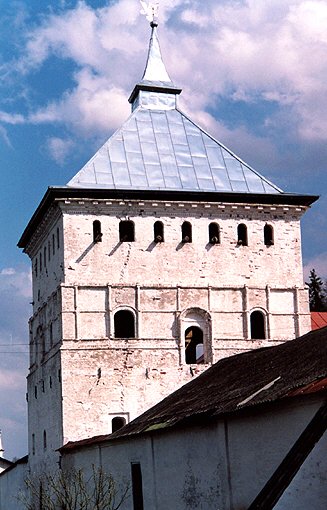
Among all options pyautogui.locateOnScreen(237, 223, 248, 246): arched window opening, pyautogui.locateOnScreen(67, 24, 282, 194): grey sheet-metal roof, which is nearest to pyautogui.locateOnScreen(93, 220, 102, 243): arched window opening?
pyautogui.locateOnScreen(67, 24, 282, 194): grey sheet-metal roof

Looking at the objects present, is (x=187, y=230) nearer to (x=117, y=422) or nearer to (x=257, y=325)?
(x=257, y=325)

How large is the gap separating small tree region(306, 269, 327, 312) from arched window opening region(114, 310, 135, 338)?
1261 inches

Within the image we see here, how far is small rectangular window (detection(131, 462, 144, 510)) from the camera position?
23.7 metres

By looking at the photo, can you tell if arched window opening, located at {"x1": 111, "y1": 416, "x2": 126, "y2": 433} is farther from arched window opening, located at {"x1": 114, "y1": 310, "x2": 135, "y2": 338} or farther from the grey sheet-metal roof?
the grey sheet-metal roof

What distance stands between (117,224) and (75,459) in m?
7.58

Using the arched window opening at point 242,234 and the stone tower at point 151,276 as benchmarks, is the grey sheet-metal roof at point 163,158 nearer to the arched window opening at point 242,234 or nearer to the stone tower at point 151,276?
the stone tower at point 151,276

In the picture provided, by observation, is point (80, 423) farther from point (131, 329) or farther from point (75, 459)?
point (131, 329)

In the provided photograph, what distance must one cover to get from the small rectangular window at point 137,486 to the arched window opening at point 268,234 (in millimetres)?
11265

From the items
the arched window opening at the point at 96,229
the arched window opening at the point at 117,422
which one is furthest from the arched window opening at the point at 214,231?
the arched window opening at the point at 117,422

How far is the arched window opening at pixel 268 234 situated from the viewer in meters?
32.9

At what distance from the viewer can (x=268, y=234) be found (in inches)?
1303

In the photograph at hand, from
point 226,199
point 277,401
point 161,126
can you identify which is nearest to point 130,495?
point 277,401

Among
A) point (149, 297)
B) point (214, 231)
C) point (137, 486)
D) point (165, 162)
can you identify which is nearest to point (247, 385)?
point (137, 486)

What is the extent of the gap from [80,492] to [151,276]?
11.0 metres
